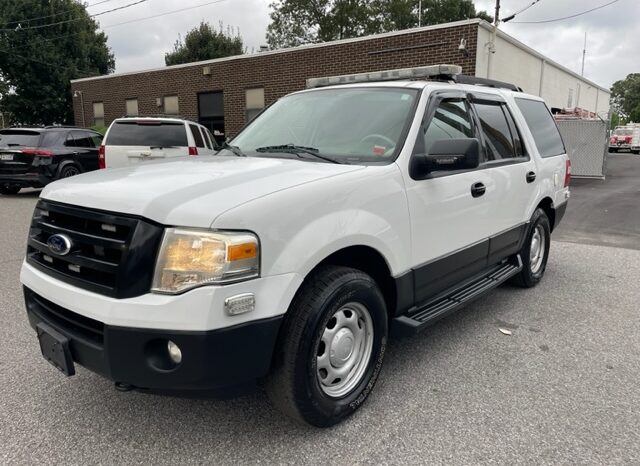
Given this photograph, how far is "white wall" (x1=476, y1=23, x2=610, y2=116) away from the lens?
11836mm

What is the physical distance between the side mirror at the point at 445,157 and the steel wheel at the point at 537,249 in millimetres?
2339

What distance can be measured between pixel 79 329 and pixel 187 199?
84 centimetres

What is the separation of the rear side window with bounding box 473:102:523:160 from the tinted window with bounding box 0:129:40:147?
10.9 m

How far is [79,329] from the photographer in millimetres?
2395

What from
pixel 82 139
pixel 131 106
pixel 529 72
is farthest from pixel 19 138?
pixel 529 72

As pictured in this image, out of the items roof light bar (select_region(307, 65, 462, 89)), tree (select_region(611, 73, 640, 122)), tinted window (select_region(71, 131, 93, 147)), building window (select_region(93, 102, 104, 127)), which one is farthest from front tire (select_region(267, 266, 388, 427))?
tree (select_region(611, 73, 640, 122))

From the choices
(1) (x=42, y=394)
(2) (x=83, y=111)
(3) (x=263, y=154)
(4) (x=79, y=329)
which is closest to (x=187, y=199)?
(4) (x=79, y=329)

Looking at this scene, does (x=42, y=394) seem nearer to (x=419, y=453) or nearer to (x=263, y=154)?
(x=263, y=154)

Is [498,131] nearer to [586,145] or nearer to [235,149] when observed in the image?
[235,149]

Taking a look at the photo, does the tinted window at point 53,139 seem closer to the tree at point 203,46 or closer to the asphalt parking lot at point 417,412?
the asphalt parking lot at point 417,412

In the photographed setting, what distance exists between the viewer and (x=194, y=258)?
7.01 ft

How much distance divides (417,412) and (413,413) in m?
0.03

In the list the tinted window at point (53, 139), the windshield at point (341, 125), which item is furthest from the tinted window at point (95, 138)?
the windshield at point (341, 125)

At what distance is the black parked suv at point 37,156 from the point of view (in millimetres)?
11461
